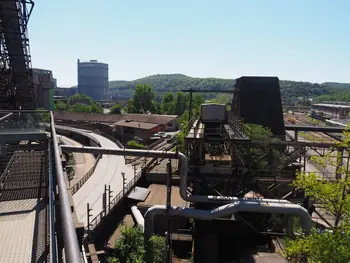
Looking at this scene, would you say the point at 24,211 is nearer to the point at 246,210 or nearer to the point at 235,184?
the point at 246,210

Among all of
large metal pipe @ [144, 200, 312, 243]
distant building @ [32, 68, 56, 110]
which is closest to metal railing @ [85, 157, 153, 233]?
large metal pipe @ [144, 200, 312, 243]

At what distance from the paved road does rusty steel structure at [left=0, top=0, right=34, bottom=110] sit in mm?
6760

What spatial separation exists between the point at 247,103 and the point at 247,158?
46.1 ft

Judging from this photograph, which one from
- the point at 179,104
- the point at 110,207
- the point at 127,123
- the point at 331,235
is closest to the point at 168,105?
the point at 179,104

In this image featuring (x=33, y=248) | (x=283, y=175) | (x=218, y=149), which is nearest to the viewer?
(x=33, y=248)

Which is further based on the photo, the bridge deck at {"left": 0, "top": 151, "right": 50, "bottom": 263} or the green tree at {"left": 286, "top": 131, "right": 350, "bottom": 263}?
the green tree at {"left": 286, "top": 131, "right": 350, "bottom": 263}

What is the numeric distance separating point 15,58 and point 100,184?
11121 mm

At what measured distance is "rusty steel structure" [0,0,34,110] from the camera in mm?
13898

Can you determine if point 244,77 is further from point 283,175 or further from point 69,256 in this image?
point 69,256

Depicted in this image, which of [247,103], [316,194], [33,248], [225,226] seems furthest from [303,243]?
[247,103]

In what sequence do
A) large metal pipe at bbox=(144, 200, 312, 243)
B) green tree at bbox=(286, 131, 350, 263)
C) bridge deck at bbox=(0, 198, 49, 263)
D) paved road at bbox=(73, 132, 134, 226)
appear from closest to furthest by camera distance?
bridge deck at bbox=(0, 198, 49, 263) < green tree at bbox=(286, 131, 350, 263) < large metal pipe at bbox=(144, 200, 312, 243) < paved road at bbox=(73, 132, 134, 226)

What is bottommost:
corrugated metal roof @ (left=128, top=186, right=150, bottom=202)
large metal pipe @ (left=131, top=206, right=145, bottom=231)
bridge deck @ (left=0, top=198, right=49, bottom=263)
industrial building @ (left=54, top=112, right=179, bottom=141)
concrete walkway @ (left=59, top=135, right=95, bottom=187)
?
concrete walkway @ (left=59, top=135, right=95, bottom=187)

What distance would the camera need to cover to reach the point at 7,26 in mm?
14156

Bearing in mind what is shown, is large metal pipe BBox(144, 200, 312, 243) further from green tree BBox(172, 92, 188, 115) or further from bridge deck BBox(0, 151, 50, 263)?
green tree BBox(172, 92, 188, 115)
